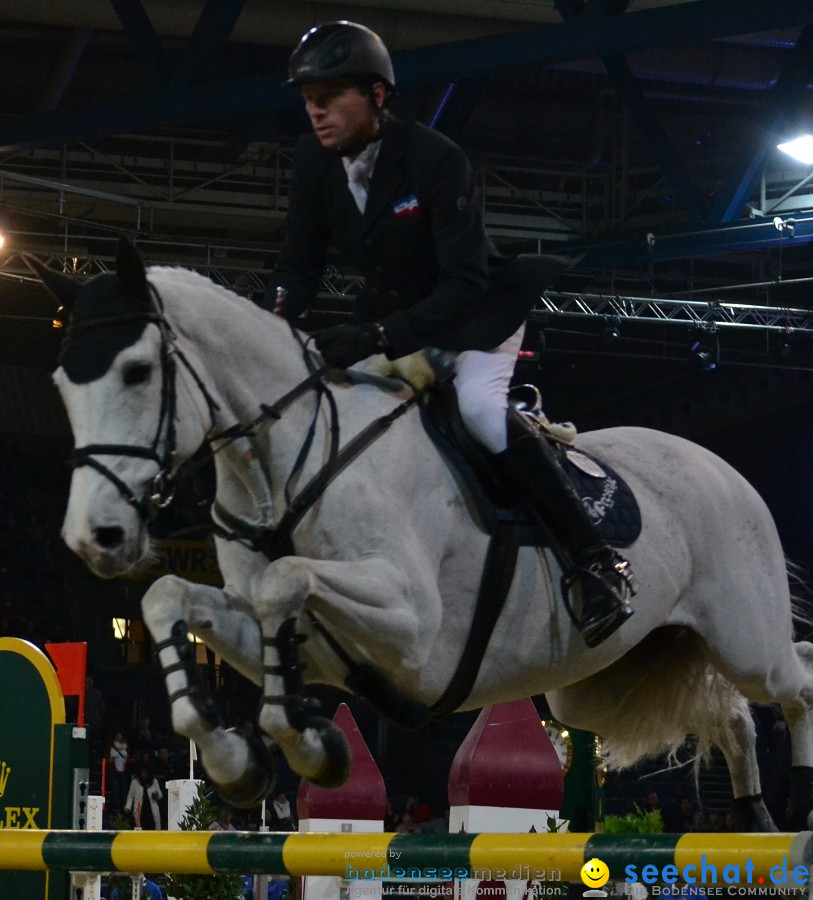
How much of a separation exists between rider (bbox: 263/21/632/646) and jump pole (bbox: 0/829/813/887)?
1.10 m

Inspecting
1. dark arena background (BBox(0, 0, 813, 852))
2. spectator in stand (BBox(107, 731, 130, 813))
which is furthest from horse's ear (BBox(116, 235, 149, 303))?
spectator in stand (BBox(107, 731, 130, 813))

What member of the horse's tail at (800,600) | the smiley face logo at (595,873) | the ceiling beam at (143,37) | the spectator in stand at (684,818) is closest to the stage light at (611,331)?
the spectator in stand at (684,818)

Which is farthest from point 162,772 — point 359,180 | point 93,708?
point 359,180

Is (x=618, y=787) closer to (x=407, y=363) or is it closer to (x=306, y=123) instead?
(x=306, y=123)

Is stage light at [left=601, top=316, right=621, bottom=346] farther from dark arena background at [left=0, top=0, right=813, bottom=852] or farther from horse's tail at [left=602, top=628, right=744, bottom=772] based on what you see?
horse's tail at [left=602, top=628, right=744, bottom=772]

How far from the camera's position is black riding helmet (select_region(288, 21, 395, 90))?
11.3ft

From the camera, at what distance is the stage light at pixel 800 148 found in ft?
33.5

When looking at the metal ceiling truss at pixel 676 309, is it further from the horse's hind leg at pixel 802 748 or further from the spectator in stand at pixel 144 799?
the horse's hind leg at pixel 802 748

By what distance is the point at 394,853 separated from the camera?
2.73 meters

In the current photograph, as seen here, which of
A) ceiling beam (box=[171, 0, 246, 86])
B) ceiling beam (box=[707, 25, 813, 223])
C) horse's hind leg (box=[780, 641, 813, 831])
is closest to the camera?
horse's hind leg (box=[780, 641, 813, 831])

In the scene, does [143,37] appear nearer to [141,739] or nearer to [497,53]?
[497,53]

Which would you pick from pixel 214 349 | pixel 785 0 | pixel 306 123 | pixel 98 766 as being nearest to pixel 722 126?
pixel 306 123

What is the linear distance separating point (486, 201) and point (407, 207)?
9.96 meters

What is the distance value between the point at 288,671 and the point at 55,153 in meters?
10.4
